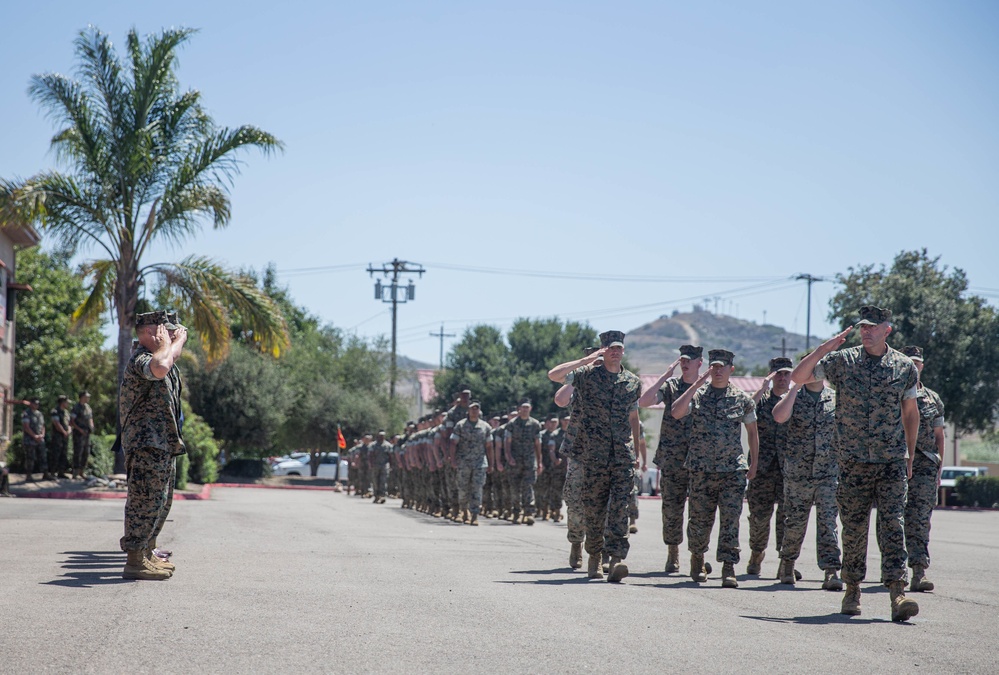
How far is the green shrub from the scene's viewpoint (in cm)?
3728

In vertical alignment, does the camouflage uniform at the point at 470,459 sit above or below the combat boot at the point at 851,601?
above

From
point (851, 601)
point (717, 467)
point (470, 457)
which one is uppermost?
point (717, 467)

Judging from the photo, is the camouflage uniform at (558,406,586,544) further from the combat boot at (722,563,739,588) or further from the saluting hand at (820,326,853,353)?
the saluting hand at (820,326,853,353)

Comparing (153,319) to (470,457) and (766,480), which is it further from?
(470,457)

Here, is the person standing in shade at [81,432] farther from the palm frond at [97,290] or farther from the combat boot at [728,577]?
the combat boot at [728,577]

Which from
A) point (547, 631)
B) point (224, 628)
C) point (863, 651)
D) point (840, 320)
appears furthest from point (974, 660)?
point (840, 320)

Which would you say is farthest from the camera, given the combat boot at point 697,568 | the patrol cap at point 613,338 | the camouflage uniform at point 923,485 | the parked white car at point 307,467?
the parked white car at point 307,467

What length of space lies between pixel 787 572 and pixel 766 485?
1.01 metres

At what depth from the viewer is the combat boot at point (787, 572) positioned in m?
10.4

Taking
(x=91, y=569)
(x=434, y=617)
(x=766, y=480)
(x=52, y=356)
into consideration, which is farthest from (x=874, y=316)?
(x=52, y=356)

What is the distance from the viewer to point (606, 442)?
33.8 feet

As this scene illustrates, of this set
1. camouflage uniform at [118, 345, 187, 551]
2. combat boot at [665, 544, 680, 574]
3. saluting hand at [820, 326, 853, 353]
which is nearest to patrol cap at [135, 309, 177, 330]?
camouflage uniform at [118, 345, 187, 551]

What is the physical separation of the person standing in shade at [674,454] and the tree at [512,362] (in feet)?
168

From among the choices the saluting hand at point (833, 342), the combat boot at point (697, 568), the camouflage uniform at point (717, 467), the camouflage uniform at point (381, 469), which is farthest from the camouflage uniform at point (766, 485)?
the camouflage uniform at point (381, 469)
